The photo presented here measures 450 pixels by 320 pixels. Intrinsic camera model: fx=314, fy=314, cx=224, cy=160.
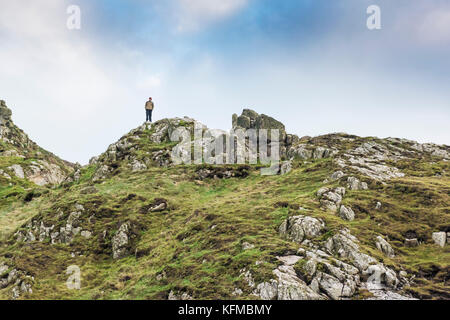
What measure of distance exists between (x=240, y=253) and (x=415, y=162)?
41028mm

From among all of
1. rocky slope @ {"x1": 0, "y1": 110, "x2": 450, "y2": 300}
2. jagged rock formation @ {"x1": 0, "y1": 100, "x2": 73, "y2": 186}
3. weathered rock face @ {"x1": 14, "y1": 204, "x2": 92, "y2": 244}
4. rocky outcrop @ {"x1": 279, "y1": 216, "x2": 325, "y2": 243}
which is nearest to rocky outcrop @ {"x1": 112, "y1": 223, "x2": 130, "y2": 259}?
rocky slope @ {"x1": 0, "y1": 110, "x2": 450, "y2": 300}

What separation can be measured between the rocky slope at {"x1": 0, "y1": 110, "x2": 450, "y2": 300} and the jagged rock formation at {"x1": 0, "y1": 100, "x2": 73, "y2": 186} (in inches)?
1315

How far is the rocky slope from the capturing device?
20.5 metres

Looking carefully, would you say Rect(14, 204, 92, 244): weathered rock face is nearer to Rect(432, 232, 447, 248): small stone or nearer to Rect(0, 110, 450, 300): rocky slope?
Rect(0, 110, 450, 300): rocky slope

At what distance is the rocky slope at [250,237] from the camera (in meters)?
20.5

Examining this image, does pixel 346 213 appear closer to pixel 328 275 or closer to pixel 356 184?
pixel 356 184

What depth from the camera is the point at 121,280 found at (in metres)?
26.0

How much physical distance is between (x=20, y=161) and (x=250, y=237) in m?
86.0

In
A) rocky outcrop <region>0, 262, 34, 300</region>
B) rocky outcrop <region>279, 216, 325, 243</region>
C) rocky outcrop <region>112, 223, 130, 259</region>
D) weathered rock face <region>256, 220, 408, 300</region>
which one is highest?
rocky outcrop <region>279, 216, 325, 243</region>

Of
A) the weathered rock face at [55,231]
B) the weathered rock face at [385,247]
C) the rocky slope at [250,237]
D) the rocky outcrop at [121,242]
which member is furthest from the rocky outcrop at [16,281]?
the weathered rock face at [385,247]

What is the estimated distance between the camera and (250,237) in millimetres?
25812

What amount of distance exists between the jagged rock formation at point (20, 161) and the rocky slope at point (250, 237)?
33.4m

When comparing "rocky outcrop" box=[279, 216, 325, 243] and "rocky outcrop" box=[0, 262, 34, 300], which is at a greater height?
"rocky outcrop" box=[279, 216, 325, 243]

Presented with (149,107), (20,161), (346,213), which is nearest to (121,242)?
(346,213)
